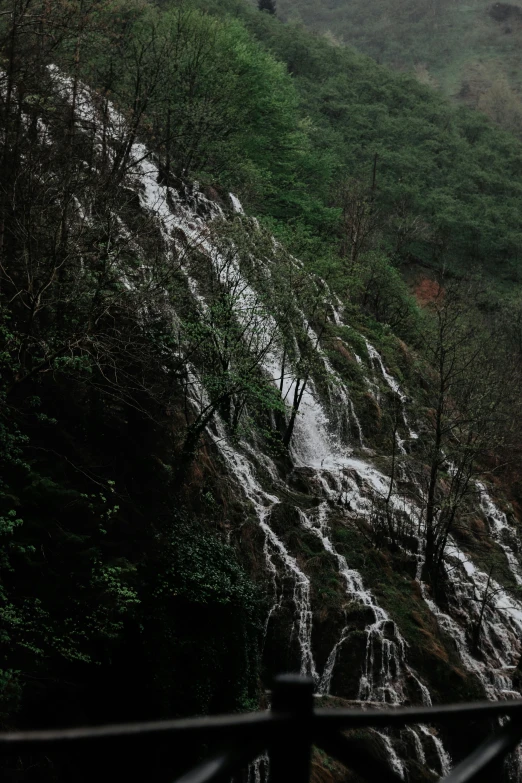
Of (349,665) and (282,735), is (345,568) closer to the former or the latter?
(349,665)

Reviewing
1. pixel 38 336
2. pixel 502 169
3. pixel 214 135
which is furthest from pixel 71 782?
pixel 502 169

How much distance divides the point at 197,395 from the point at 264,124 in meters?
21.3

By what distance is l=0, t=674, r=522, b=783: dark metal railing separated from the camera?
3.36 ft

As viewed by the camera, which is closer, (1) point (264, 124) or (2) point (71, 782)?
(2) point (71, 782)

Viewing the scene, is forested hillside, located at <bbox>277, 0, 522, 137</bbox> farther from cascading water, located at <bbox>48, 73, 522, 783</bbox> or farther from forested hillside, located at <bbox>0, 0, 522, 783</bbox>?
cascading water, located at <bbox>48, 73, 522, 783</bbox>

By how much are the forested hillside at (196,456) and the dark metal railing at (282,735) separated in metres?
0.21

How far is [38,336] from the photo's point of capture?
33.7 ft

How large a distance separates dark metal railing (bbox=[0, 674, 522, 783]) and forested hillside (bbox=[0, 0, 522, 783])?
0.21m

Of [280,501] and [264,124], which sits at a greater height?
[264,124]

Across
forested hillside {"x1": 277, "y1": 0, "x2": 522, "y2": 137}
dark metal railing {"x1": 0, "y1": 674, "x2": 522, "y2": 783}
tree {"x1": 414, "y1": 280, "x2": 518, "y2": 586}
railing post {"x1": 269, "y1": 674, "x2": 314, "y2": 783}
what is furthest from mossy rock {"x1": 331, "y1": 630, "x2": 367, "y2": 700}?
forested hillside {"x1": 277, "y1": 0, "x2": 522, "y2": 137}

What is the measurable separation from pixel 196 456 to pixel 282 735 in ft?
42.6

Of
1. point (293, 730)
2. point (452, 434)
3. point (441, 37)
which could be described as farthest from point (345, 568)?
point (441, 37)

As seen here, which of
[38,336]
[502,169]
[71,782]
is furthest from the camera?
[502,169]

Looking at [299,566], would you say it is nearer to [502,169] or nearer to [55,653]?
[55,653]
